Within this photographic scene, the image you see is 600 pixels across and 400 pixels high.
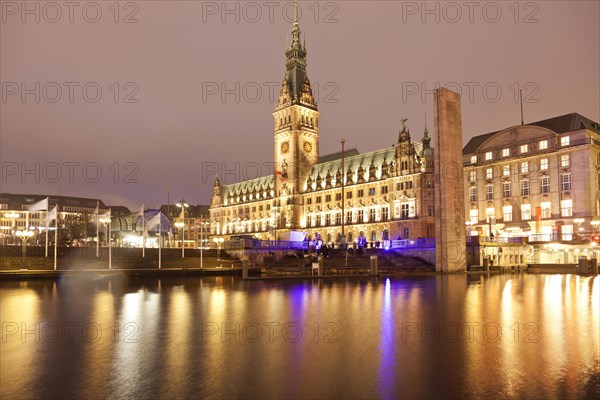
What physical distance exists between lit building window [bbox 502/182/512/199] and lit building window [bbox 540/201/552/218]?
8192mm

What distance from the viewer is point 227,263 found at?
79500 millimetres

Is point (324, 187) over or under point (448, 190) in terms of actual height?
over

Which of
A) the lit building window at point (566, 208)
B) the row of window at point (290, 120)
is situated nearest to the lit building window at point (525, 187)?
the lit building window at point (566, 208)

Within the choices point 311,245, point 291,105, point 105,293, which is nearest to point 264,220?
point 291,105

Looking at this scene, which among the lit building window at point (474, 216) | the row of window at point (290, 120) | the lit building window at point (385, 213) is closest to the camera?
the lit building window at point (474, 216)

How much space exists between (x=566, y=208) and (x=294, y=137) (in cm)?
7263

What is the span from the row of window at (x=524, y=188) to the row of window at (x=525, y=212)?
103 inches

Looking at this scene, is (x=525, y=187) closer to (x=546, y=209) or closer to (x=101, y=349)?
(x=546, y=209)

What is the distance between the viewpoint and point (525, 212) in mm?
103875

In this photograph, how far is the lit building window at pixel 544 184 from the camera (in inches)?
3964

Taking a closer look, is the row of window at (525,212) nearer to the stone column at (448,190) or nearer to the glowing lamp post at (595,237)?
the glowing lamp post at (595,237)

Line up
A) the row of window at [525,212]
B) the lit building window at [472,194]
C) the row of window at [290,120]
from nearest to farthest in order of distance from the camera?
the row of window at [525,212]
the lit building window at [472,194]
the row of window at [290,120]

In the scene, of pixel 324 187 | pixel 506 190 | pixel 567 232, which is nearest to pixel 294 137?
pixel 324 187

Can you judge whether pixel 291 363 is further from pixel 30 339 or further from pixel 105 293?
pixel 105 293
